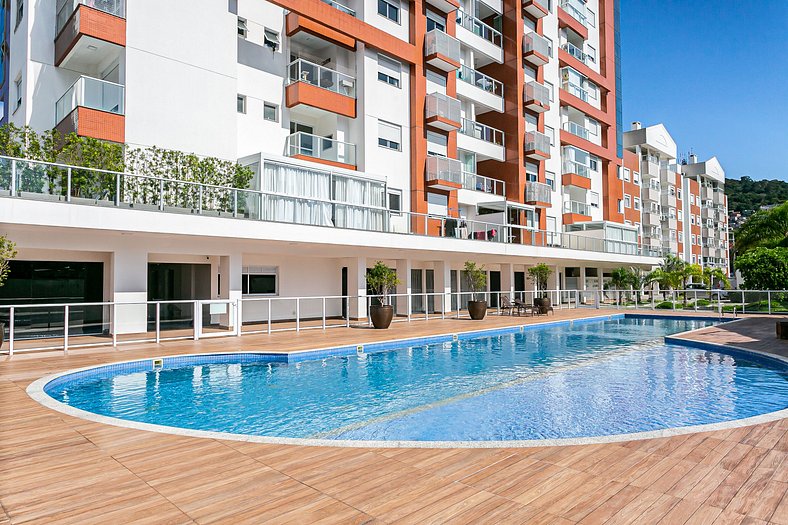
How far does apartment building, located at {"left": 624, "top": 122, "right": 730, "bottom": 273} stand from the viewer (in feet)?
170

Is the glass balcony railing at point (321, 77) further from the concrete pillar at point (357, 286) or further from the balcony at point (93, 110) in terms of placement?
the concrete pillar at point (357, 286)

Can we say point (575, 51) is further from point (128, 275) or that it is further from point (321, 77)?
point (128, 275)

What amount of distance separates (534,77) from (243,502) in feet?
116

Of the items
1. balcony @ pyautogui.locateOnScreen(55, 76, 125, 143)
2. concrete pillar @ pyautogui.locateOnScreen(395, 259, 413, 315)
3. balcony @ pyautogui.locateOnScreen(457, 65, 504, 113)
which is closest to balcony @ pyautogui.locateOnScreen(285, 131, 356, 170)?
concrete pillar @ pyautogui.locateOnScreen(395, 259, 413, 315)

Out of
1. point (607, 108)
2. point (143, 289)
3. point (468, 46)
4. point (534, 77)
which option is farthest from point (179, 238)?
point (607, 108)

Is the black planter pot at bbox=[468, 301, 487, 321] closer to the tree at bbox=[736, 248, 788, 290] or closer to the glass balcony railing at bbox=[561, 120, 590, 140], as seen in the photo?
the tree at bbox=[736, 248, 788, 290]

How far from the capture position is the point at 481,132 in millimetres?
30750

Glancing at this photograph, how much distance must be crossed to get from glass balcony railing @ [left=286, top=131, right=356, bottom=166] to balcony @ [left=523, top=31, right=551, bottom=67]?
15957mm

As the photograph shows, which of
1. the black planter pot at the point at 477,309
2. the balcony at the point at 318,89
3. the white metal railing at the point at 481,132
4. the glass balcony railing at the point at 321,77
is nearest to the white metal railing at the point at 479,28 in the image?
the white metal railing at the point at 481,132

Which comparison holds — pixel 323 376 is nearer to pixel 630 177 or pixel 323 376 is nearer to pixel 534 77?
pixel 534 77

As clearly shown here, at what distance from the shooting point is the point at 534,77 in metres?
34.4

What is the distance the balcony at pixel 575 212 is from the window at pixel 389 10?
716 inches

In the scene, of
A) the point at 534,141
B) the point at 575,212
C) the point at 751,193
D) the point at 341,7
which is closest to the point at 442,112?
the point at 341,7

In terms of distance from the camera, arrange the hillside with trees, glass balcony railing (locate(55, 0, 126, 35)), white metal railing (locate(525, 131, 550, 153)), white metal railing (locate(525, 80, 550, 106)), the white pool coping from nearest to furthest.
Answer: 1. the white pool coping
2. glass balcony railing (locate(55, 0, 126, 35))
3. white metal railing (locate(525, 131, 550, 153))
4. white metal railing (locate(525, 80, 550, 106))
5. the hillside with trees
